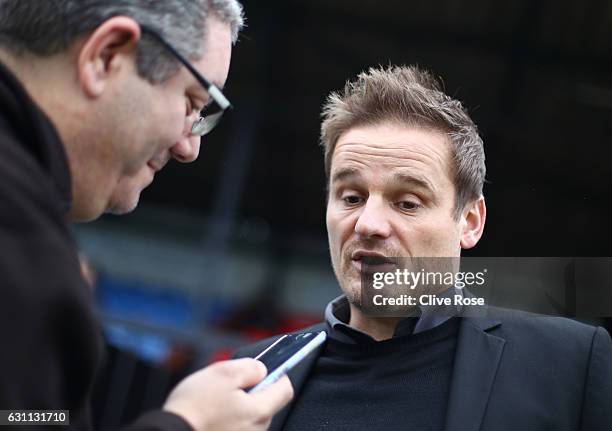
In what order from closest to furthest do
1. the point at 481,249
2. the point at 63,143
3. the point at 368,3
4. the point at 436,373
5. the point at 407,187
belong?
the point at 63,143
the point at 436,373
the point at 407,187
the point at 481,249
the point at 368,3

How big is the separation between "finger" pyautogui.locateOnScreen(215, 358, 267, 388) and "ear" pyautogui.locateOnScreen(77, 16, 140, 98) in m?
0.54

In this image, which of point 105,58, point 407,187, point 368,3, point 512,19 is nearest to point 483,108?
point 512,19

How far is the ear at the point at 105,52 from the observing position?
1.32 meters

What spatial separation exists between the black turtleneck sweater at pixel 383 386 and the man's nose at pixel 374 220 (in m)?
0.27

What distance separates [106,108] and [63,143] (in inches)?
4.1

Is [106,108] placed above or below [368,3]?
below

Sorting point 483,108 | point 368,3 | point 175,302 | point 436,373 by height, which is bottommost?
point 175,302

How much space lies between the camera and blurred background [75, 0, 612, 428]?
5.59 meters

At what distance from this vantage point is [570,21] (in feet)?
19.5

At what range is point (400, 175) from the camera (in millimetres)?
2076

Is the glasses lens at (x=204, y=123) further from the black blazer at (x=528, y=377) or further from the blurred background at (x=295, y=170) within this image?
the blurred background at (x=295, y=170)

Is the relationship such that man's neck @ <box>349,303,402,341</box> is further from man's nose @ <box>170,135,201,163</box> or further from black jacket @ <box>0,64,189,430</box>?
black jacket @ <box>0,64,189,430</box>

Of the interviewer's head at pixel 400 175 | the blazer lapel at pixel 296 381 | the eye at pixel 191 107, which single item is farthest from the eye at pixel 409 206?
the eye at pixel 191 107

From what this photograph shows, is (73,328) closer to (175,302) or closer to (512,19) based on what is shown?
(512,19)
